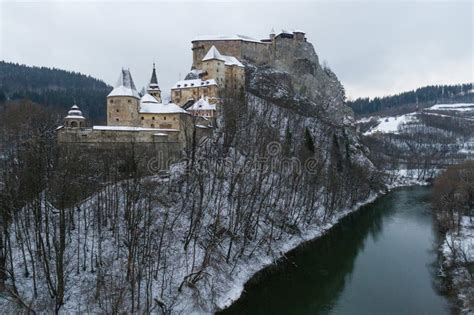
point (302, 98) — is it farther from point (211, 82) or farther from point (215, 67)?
point (211, 82)

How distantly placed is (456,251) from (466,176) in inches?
726

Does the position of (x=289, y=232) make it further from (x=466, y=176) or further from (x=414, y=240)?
(x=466, y=176)

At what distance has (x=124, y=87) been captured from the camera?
39312 mm

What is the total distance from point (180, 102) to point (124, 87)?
632 inches

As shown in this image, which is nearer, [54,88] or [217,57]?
[217,57]

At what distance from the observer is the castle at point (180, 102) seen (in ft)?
109

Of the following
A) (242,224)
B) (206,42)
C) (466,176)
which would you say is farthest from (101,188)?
(206,42)

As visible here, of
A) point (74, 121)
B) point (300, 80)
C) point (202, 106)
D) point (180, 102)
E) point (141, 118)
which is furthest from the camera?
point (300, 80)

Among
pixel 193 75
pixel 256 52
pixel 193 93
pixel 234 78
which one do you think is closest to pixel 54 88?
pixel 256 52

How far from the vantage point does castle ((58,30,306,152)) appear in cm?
3319

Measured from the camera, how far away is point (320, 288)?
2641 centimetres

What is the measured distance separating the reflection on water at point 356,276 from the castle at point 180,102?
16.4m

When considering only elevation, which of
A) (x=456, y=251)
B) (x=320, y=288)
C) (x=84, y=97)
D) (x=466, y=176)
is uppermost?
(x=84, y=97)

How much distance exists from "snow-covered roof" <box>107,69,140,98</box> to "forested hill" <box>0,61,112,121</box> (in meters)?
42.2
